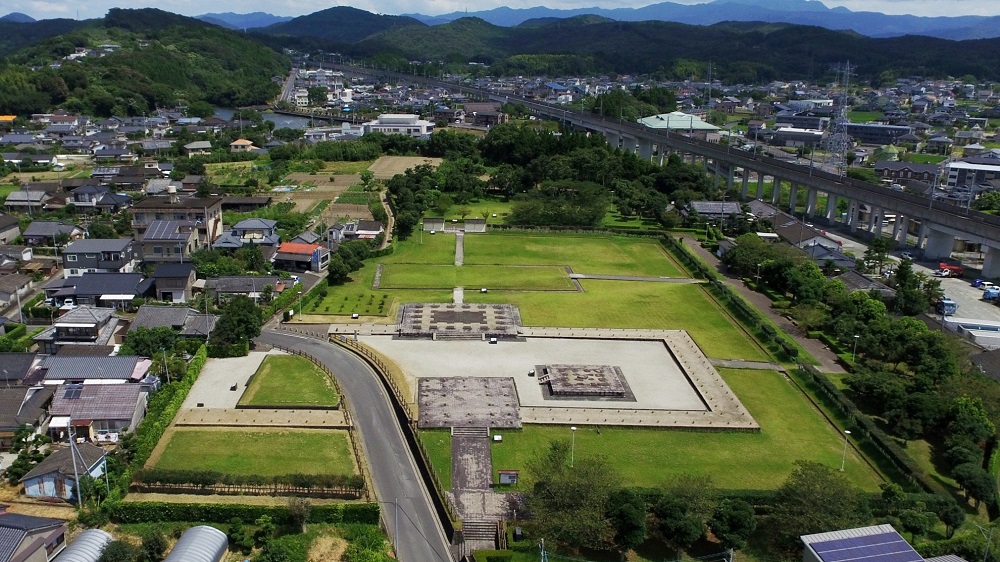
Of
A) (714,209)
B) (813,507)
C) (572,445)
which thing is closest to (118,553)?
(572,445)

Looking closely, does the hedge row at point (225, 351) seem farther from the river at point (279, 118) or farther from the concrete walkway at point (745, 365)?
the river at point (279, 118)

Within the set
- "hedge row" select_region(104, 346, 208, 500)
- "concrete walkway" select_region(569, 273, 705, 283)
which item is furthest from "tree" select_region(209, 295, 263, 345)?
"concrete walkway" select_region(569, 273, 705, 283)

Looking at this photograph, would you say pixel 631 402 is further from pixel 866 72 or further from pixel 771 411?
pixel 866 72

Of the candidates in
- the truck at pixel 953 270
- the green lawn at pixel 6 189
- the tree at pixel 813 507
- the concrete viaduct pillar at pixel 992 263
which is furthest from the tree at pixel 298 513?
the green lawn at pixel 6 189

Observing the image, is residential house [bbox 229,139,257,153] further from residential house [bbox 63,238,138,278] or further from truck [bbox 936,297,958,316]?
truck [bbox 936,297,958,316]

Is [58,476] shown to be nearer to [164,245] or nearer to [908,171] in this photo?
[164,245]
